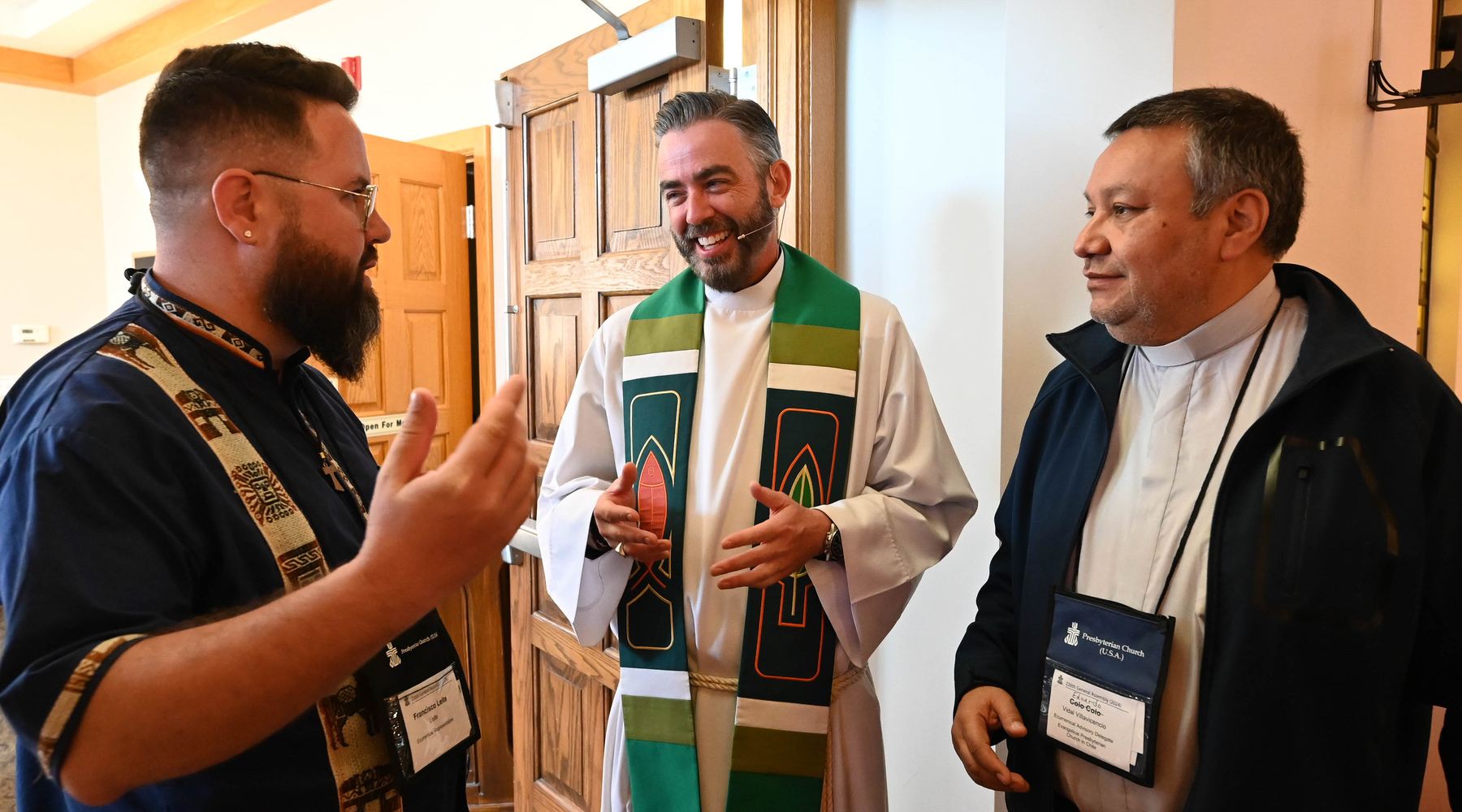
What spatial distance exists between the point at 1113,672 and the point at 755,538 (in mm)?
574

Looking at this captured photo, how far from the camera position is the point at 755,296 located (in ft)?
5.87

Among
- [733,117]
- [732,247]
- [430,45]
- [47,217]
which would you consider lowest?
[732,247]

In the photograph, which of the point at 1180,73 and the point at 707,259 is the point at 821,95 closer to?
the point at 707,259

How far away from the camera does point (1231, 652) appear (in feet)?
3.76

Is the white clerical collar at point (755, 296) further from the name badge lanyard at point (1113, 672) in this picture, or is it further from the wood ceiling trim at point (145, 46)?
the wood ceiling trim at point (145, 46)

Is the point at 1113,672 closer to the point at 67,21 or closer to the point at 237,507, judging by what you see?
the point at 237,507

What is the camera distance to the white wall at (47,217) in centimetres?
603

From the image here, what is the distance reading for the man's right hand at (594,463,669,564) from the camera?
4.99 feet

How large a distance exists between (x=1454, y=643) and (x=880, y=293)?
1.27 m

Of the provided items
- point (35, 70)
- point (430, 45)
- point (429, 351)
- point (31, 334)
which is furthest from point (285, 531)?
point (35, 70)

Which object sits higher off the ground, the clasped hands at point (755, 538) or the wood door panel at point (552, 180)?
the wood door panel at point (552, 180)

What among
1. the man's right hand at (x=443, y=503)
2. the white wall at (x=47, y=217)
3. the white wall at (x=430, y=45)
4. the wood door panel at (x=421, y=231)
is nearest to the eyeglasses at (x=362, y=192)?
the man's right hand at (x=443, y=503)

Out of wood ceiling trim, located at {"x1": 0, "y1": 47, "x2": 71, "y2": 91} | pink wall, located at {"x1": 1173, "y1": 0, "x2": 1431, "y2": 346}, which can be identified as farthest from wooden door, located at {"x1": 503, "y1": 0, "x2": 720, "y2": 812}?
wood ceiling trim, located at {"x1": 0, "y1": 47, "x2": 71, "y2": 91}

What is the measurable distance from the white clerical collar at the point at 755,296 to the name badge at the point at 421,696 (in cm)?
87
